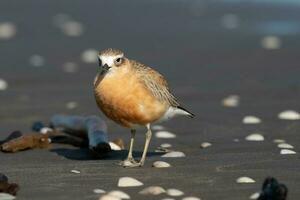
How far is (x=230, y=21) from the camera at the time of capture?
17.8 meters

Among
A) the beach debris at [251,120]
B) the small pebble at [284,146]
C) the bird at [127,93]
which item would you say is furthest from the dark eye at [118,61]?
the beach debris at [251,120]

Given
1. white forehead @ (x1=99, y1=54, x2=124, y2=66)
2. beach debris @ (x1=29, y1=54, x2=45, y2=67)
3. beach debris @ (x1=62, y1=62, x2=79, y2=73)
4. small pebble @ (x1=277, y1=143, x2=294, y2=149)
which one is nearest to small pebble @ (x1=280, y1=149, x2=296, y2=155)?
small pebble @ (x1=277, y1=143, x2=294, y2=149)

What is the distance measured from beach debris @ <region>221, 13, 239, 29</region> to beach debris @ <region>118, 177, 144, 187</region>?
10.5 metres

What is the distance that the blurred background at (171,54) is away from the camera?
10.6m

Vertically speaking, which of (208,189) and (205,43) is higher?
(205,43)

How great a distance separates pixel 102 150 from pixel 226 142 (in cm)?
131

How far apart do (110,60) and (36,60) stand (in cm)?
617

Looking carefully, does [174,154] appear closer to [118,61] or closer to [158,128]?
[118,61]

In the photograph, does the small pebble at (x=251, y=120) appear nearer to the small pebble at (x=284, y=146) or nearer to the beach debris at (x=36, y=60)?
the small pebble at (x=284, y=146)

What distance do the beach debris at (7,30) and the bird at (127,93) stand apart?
7.89m

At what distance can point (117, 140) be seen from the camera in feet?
28.7

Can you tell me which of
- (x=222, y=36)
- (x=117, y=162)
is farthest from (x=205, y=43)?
(x=117, y=162)

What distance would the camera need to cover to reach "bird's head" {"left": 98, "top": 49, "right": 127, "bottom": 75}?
7.68 m

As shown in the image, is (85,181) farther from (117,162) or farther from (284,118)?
(284,118)
